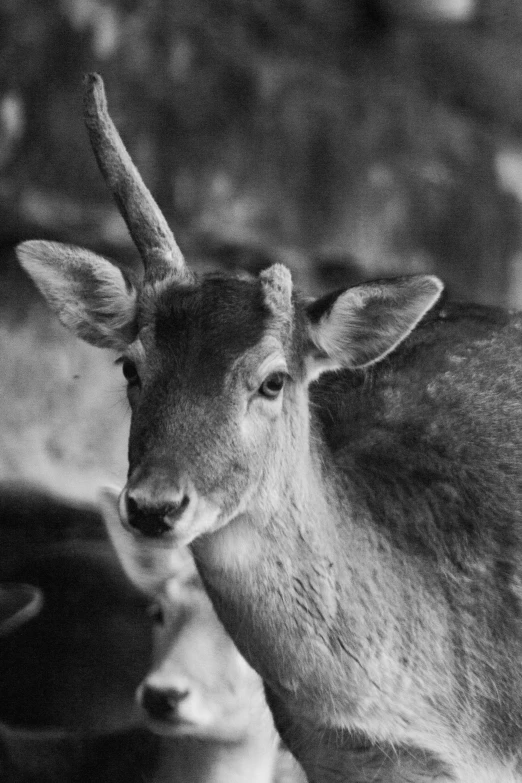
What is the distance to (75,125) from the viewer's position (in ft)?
25.3

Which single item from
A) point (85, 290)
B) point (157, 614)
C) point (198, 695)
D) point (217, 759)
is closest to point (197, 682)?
point (198, 695)

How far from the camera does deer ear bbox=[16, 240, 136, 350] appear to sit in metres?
3.92

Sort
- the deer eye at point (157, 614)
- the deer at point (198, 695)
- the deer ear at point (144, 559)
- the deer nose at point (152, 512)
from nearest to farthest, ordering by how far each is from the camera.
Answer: the deer nose at point (152, 512) → the deer at point (198, 695) → the deer ear at point (144, 559) → the deer eye at point (157, 614)

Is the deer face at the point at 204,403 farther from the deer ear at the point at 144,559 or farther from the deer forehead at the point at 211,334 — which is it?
the deer ear at the point at 144,559

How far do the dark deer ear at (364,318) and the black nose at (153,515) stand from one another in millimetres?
846

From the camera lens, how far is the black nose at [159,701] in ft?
17.2

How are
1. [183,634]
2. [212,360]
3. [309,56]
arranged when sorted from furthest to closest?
[309,56]
[183,634]
[212,360]

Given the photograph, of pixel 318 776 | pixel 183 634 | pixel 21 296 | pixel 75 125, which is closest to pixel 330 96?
pixel 75 125

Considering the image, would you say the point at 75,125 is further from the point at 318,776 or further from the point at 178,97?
the point at 318,776

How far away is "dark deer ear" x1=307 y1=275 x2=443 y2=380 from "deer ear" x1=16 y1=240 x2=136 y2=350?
22.6 inches

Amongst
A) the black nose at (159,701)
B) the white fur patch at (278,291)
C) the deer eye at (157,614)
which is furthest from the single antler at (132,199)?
the deer eye at (157,614)

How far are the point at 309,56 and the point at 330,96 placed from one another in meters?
0.30

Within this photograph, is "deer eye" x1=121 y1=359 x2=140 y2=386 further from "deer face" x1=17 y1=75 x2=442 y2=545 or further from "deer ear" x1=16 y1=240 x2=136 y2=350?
"deer ear" x1=16 y1=240 x2=136 y2=350

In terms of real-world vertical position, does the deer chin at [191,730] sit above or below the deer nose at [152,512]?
below
